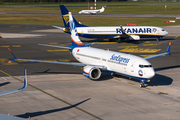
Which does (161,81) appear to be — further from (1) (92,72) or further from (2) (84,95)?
(2) (84,95)

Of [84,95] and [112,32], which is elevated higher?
[112,32]

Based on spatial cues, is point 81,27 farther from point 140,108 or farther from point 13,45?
point 140,108

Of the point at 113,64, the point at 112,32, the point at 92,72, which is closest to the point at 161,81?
the point at 113,64

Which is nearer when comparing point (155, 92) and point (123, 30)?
point (155, 92)

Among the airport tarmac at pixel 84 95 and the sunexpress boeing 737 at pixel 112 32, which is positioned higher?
the sunexpress boeing 737 at pixel 112 32

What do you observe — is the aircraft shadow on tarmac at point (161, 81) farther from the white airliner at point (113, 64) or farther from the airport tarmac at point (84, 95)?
the white airliner at point (113, 64)

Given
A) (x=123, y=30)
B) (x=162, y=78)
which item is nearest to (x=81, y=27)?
(x=123, y=30)

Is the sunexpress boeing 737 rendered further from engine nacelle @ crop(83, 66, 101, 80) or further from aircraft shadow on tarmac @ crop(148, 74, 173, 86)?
engine nacelle @ crop(83, 66, 101, 80)

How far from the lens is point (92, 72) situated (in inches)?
1560

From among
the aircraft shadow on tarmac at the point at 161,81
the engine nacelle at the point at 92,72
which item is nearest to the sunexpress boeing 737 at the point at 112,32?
the aircraft shadow on tarmac at the point at 161,81

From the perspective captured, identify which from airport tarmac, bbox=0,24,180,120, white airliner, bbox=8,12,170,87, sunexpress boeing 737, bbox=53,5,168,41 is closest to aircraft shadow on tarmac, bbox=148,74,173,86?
airport tarmac, bbox=0,24,180,120

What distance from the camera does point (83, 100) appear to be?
31000 millimetres

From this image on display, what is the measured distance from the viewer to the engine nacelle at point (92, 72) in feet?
126

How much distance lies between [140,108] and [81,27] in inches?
1987
